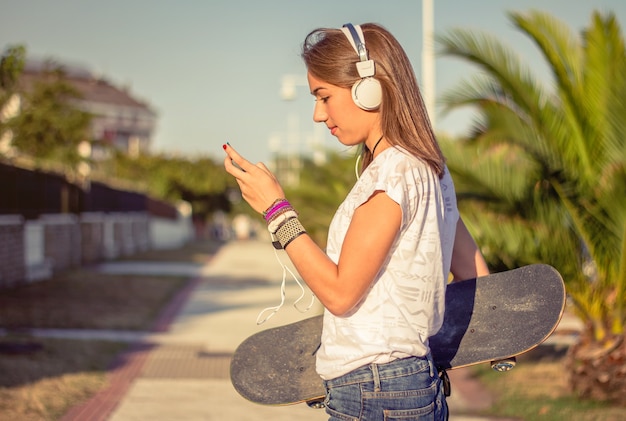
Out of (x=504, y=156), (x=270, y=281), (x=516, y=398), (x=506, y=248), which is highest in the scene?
(x=504, y=156)

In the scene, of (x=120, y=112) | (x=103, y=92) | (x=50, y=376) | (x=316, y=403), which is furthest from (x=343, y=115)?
(x=120, y=112)

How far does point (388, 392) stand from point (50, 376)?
582cm

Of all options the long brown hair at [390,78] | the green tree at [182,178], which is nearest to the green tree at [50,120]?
the long brown hair at [390,78]

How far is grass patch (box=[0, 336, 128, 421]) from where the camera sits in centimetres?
623

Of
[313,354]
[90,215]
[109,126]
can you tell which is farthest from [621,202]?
[109,126]

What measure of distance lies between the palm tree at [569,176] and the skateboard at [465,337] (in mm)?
4228

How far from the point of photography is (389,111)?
224cm

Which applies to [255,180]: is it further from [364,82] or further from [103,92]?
[103,92]

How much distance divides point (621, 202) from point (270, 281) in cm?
1471

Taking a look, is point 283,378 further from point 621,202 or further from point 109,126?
point 109,126

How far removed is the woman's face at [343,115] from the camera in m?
2.24

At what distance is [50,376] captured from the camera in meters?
7.39

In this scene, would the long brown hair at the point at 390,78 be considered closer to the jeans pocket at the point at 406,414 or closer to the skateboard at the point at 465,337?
the skateboard at the point at 465,337

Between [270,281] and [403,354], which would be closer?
[403,354]
